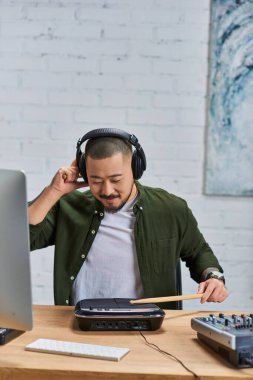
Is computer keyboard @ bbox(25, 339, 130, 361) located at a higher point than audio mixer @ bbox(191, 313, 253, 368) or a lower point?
lower

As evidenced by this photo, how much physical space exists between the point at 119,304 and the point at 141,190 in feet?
1.98

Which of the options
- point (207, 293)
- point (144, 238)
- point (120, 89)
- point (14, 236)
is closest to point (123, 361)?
point (14, 236)

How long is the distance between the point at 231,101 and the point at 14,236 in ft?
5.91

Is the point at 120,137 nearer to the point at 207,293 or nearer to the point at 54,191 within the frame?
the point at 54,191

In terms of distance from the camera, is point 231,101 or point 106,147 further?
point 231,101

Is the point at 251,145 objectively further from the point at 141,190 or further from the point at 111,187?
the point at 111,187

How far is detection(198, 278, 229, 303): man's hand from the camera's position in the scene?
152 centimetres

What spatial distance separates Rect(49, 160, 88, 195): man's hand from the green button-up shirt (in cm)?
10

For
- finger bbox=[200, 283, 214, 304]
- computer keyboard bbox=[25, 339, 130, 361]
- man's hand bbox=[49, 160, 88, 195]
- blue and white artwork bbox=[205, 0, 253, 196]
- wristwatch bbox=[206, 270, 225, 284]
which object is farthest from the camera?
blue and white artwork bbox=[205, 0, 253, 196]

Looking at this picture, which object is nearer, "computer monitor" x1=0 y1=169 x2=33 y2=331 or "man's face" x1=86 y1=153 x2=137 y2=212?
"computer monitor" x1=0 y1=169 x2=33 y2=331

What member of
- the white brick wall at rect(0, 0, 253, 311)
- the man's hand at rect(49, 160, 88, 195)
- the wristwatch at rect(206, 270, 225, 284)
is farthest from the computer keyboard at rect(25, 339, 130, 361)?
the white brick wall at rect(0, 0, 253, 311)

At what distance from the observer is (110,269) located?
5.79ft

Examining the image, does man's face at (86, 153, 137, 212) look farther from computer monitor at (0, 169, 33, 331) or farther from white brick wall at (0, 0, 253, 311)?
white brick wall at (0, 0, 253, 311)

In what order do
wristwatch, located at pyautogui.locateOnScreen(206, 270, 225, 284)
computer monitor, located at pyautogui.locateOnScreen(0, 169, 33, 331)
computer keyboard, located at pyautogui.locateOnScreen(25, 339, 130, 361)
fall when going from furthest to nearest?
1. wristwatch, located at pyautogui.locateOnScreen(206, 270, 225, 284)
2. computer keyboard, located at pyautogui.locateOnScreen(25, 339, 130, 361)
3. computer monitor, located at pyautogui.locateOnScreen(0, 169, 33, 331)
